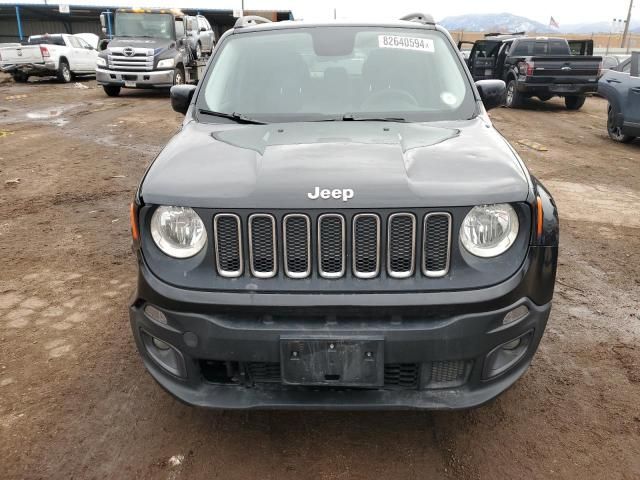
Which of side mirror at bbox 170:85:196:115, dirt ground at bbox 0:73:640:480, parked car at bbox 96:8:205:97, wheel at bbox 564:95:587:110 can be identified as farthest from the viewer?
parked car at bbox 96:8:205:97

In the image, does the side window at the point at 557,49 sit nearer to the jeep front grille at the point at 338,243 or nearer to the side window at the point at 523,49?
the side window at the point at 523,49

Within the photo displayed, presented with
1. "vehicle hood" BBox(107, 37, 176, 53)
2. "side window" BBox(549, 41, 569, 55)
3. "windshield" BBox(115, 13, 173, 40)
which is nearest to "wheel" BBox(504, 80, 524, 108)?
"side window" BBox(549, 41, 569, 55)

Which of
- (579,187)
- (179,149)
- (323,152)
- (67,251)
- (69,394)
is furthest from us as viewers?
(579,187)

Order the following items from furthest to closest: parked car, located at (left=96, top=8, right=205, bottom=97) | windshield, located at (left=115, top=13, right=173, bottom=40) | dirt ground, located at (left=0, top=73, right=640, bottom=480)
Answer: windshield, located at (left=115, top=13, right=173, bottom=40) → parked car, located at (left=96, top=8, right=205, bottom=97) → dirt ground, located at (left=0, top=73, right=640, bottom=480)

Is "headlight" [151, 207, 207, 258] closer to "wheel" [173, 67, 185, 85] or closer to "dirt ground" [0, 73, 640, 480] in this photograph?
"dirt ground" [0, 73, 640, 480]

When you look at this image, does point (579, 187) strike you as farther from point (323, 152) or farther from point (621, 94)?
point (323, 152)

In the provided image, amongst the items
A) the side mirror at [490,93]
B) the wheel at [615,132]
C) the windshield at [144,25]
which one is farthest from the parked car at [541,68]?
the side mirror at [490,93]

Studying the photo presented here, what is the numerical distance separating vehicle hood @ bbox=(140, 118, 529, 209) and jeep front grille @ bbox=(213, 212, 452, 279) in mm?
60

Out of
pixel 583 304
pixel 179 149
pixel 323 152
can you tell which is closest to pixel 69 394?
pixel 179 149

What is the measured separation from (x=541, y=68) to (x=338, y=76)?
38.2 ft

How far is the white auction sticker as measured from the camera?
12.2 ft

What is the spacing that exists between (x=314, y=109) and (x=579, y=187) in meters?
5.17

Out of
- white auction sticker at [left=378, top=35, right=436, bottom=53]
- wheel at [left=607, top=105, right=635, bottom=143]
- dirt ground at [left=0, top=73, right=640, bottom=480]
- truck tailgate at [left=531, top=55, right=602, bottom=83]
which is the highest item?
white auction sticker at [left=378, top=35, right=436, bottom=53]

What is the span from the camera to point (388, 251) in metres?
2.22
